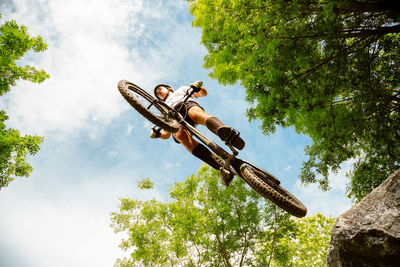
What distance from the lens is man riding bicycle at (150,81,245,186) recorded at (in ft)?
9.57

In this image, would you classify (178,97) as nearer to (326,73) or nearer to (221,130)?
(221,130)

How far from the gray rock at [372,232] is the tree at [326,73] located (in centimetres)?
85

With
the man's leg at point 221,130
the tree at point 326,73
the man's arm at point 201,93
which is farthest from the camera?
the man's arm at point 201,93

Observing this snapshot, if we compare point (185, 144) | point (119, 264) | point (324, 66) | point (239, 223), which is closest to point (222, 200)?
point (239, 223)

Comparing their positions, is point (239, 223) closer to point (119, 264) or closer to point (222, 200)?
point (222, 200)

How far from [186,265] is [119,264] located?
5.03 m

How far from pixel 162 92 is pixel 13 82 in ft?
17.8

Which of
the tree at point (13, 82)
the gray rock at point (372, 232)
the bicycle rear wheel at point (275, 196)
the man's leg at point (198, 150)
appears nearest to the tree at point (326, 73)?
the gray rock at point (372, 232)

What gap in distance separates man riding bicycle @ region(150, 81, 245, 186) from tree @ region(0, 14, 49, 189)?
4.62 m

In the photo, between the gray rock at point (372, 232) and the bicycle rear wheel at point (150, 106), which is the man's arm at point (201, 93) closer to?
the bicycle rear wheel at point (150, 106)

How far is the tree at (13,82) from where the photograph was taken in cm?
596

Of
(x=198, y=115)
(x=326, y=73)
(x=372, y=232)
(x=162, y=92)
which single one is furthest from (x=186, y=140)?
(x=372, y=232)

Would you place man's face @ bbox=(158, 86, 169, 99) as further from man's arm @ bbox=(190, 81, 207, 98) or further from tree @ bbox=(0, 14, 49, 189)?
tree @ bbox=(0, 14, 49, 189)

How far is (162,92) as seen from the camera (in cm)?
470
